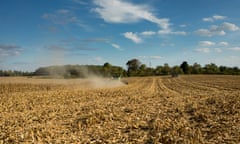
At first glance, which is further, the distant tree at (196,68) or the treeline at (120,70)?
the distant tree at (196,68)

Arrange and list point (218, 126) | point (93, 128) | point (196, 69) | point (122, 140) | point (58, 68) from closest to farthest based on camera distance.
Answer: point (122, 140), point (218, 126), point (93, 128), point (58, 68), point (196, 69)

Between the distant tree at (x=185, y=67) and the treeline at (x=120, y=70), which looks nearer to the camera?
the treeline at (x=120, y=70)

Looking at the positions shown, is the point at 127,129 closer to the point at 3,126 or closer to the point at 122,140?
the point at 122,140

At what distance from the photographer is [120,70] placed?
11388cm

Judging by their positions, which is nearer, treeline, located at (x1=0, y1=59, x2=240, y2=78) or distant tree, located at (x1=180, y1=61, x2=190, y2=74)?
treeline, located at (x1=0, y1=59, x2=240, y2=78)

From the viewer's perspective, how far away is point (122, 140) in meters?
6.21

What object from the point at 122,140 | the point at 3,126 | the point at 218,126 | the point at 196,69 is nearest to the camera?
the point at 122,140

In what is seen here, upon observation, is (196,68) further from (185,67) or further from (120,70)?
(120,70)

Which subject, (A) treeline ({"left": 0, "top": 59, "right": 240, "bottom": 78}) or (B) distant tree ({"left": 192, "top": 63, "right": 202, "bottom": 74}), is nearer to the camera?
(A) treeline ({"left": 0, "top": 59, "right": 240, "bottom": 78})

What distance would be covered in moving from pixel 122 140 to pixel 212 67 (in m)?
111

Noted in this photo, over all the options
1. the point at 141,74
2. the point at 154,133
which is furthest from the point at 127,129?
the point at 141,74

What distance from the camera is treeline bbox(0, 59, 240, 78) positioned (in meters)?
74.2

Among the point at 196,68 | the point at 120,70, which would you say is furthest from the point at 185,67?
the point at 120,70

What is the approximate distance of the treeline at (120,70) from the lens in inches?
2923
